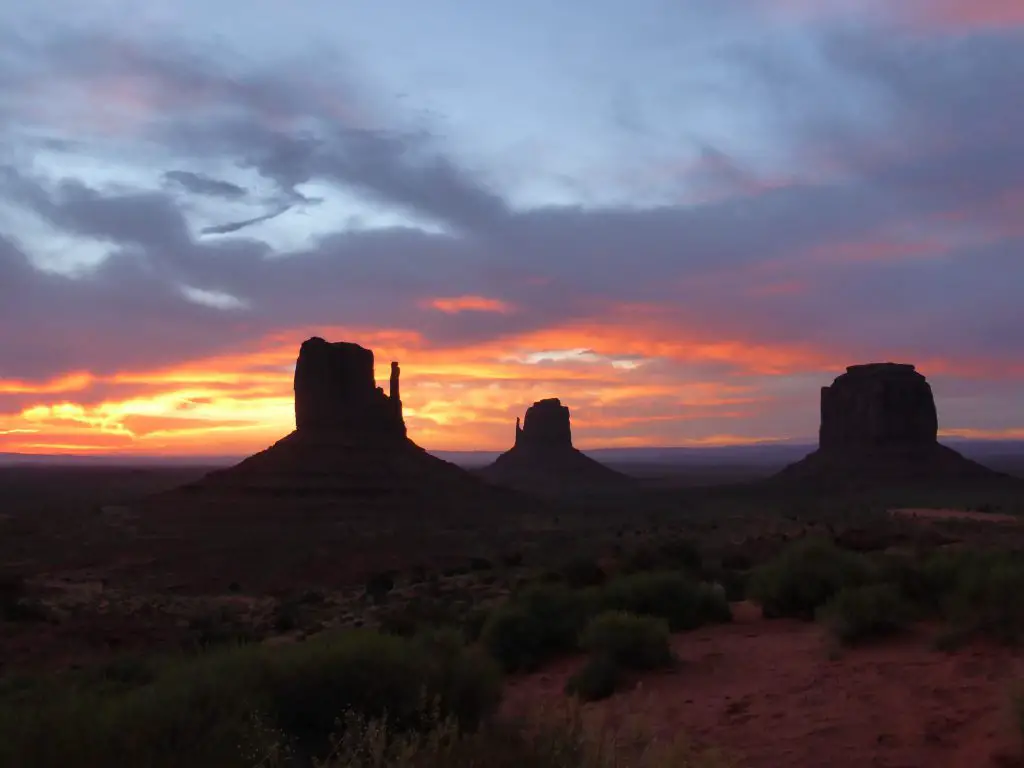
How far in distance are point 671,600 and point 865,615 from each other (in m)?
3.73

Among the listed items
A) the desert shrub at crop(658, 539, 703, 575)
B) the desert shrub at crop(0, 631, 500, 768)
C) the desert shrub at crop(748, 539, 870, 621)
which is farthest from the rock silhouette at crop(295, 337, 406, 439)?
the desert shrub at crop(0, 631, 500, 768)

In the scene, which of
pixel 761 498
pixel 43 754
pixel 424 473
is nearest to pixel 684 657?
pixel 43 754

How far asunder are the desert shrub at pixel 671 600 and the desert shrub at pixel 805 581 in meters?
0.77

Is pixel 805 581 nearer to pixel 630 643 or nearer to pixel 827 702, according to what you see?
pixel 630 643

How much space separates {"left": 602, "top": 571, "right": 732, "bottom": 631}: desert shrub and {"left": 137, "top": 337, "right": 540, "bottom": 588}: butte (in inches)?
727

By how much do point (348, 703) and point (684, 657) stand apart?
6.19m

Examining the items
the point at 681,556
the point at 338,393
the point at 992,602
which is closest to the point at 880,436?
the point at 338,393

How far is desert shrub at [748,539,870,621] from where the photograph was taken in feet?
43.6

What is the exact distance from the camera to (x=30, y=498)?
85.6 m

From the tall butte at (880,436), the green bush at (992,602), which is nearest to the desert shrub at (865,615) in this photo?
the green bush at (992,602)

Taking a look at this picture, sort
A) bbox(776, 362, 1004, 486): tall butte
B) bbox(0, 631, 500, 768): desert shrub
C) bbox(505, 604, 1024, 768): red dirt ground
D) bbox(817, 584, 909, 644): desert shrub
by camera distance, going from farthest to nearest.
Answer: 1. bbox(776, 362, 1004, 486): tall butte
2. bbox(817, 584, 909, 644): desert shrub
3. bbox(505, 604, 1024, 768): red dirt ground
4. bbox(0, 631, 500, 768): desert shrub

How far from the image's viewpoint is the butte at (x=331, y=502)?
36.5 m

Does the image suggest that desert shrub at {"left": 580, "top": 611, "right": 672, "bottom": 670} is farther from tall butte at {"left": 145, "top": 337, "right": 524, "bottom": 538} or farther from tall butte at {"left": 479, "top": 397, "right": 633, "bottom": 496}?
tall butte at {"left": 479, "top": 397, "right": 633, "bottom": 496}

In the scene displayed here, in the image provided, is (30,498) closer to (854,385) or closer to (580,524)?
(580,524)
